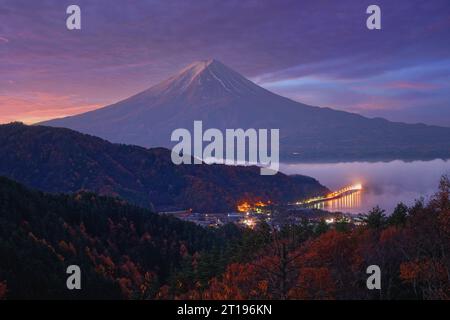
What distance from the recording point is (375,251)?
53.2 ft

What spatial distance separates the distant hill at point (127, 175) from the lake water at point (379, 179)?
10.2 m

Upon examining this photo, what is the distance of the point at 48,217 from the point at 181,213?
4555 cm

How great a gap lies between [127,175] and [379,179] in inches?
1966

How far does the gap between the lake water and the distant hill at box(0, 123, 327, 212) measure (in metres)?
10.2

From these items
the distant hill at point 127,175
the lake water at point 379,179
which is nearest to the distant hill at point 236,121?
the lake water at point 379,179

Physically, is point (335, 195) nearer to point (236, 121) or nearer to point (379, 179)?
point (379, 179)

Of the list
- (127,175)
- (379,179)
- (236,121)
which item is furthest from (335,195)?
(236,121)

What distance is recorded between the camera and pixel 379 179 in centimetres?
9762

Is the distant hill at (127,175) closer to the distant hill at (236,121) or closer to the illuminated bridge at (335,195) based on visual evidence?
the illuminated bridge at (335,195)

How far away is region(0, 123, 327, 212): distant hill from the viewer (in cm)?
8988

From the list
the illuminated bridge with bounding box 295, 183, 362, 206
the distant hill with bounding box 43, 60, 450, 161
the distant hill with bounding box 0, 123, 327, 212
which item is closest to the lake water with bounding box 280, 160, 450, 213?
the illuminated bridge with bounding box 295, 183, 362, 206

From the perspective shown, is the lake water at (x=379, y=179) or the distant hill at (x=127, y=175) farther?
the distant hill at (x=127, y=175)

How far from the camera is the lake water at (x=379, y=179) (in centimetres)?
6600
